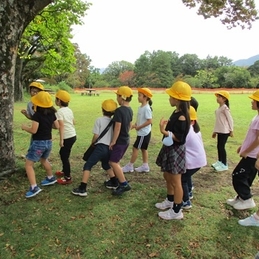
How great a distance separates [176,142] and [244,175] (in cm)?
121

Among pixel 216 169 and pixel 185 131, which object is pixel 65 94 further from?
pixel 216 169

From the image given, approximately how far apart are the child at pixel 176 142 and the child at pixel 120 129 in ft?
2.53

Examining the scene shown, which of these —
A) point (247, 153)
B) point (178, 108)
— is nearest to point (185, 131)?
point (178, 108)

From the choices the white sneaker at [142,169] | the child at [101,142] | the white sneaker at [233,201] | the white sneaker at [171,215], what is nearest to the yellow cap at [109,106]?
the child at [101,142]

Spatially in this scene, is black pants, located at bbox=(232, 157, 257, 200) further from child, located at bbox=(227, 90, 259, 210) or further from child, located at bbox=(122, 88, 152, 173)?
child, located at bbox=(122, 88, 152, 173)

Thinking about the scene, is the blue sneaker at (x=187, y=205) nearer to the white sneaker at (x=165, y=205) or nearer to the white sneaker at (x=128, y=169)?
the white sneaker at (x=165, y=205)

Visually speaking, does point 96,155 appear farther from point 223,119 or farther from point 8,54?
point 223,119

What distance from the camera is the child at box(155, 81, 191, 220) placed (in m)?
3.26

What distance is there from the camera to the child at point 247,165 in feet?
11.9

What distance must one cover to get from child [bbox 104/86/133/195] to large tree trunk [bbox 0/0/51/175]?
186 cm

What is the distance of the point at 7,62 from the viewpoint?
14.7 ft

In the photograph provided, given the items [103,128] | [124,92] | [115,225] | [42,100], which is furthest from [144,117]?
[115,225]

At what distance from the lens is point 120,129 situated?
4.08 metres

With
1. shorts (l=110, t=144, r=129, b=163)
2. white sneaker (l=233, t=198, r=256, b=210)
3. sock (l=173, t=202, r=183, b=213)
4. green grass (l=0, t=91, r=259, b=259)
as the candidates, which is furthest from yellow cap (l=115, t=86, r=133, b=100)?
white sneaker (l=233, t=198, r=256, b=210)
